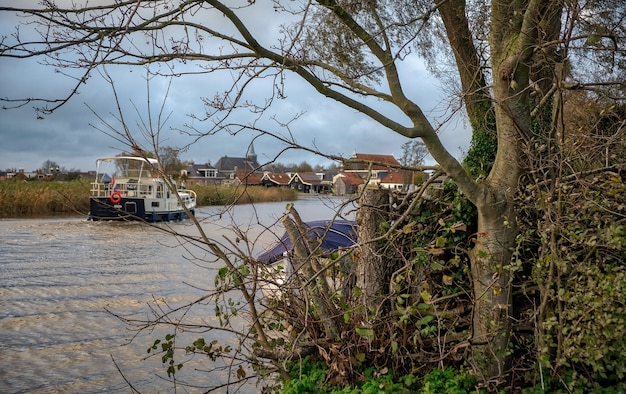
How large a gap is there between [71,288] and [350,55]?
11.6 m

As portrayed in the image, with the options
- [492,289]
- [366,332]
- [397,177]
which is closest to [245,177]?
[397,177]

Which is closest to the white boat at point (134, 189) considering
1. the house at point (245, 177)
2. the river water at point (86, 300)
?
the river water at point (86, 300)

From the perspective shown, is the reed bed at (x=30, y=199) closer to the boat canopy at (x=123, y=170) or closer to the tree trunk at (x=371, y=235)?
the boat canopy at (x=123, y=170)

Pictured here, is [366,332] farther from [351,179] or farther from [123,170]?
[123,170]

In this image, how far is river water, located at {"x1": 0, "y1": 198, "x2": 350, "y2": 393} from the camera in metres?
8.85

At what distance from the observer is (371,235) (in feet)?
19.2

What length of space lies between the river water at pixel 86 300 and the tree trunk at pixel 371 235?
289 mm

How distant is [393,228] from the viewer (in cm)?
539

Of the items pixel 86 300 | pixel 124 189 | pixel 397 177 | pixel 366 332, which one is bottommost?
pixel 86 300

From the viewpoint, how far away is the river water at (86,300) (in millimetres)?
8852

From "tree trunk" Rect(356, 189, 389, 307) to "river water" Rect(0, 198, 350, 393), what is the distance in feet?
0.95

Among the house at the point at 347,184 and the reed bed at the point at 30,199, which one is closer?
the house at the point at 347,184

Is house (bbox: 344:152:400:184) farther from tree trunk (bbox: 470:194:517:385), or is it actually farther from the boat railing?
the boat railing

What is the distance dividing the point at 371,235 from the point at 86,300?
1075 centimetres
